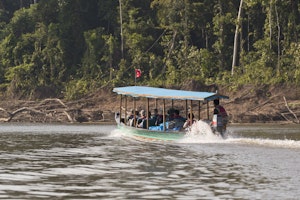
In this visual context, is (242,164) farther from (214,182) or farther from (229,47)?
(229,47)

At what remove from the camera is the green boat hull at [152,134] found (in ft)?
94.3

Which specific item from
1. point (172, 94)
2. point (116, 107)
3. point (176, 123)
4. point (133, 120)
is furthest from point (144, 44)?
point (176, 123)

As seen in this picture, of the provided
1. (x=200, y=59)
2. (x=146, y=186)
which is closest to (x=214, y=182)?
(x=146, y=186)

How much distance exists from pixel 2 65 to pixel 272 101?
23089 mm

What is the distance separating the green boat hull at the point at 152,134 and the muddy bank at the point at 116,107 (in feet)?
43.8

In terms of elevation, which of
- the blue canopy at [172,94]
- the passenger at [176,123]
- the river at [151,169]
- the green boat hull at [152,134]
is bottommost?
the river at [151,169]

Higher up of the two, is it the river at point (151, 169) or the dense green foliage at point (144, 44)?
the dense green foliage at point (144, 44)

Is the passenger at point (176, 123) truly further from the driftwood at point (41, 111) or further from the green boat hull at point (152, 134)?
the driftwood at point (41, 111)

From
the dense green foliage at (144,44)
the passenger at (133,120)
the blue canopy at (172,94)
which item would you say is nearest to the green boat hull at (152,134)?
the passenger at (133,120)

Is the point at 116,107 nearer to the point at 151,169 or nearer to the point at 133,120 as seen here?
the point at 133,120

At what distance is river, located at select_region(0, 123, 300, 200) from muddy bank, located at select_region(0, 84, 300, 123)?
16409 millimetres

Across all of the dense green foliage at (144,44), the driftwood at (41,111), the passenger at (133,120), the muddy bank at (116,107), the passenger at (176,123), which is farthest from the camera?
the dense green foliage at (144,44)

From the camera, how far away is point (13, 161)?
2098 cm

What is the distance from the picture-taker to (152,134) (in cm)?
3023
